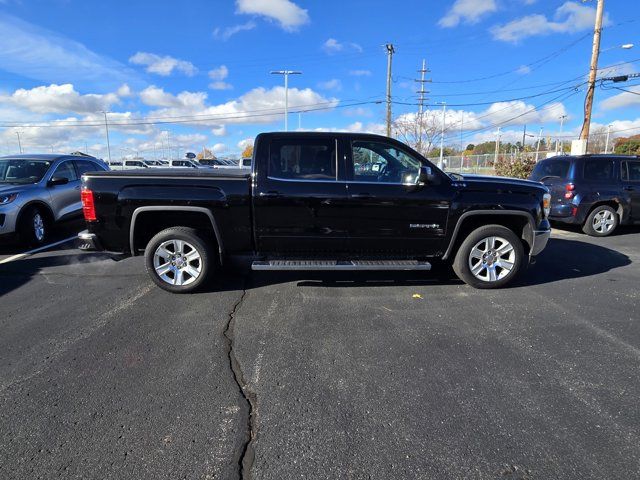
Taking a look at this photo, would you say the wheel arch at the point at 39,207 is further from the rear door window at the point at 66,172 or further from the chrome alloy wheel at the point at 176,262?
the chrome alloy wheel at the point at 176,262

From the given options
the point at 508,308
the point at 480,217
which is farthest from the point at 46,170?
the point at 508,308

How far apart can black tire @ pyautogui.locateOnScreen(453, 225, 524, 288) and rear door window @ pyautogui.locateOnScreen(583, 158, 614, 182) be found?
508cm

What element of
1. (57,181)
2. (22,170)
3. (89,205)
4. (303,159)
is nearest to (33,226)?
(57,181)


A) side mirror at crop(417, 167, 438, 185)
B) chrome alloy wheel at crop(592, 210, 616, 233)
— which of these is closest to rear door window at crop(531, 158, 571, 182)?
chrome alloy wheel at crop(592, 210, 616, 233)

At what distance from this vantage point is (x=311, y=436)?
2.41m

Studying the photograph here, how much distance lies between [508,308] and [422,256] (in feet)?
3.76

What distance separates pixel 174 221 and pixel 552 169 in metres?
8.40

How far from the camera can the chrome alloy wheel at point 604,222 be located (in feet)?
28.8

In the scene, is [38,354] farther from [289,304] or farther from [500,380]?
[500,380]

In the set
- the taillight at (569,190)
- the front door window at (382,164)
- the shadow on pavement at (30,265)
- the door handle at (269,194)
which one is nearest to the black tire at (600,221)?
the taillight at (569,190)

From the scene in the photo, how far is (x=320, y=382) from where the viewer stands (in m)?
2.98

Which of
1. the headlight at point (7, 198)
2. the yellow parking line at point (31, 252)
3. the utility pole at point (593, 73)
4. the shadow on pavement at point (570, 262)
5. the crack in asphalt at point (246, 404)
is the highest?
the utility pole at point (593, 73)

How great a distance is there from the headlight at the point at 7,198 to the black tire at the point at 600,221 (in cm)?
1138

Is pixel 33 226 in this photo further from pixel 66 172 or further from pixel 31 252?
pixel 66 172
